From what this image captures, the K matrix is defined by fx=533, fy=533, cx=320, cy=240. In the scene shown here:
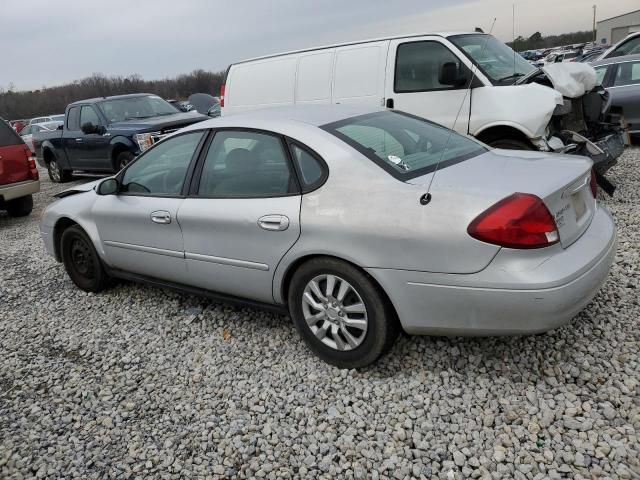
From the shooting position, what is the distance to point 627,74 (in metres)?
8.80

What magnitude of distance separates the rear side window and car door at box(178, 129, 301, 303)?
29.6 feet

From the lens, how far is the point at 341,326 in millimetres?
3094

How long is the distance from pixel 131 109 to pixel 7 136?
9.10ft

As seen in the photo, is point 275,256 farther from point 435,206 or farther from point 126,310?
point 126,310

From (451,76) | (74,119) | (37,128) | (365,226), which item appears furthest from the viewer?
(37,128)

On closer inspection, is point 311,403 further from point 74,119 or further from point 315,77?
point 74,119

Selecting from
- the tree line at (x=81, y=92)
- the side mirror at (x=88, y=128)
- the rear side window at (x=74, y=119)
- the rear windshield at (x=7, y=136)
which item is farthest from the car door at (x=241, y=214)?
the tree line at (x=81, y=92)

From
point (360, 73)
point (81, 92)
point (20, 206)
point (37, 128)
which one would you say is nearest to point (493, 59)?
point (360, 73)

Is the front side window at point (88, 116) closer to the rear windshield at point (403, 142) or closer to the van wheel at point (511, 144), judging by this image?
the van wheel at point (511, 144)

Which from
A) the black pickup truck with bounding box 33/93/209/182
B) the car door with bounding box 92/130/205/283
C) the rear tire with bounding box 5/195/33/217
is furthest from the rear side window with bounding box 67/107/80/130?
the car door with bounding box 92/130/205/283

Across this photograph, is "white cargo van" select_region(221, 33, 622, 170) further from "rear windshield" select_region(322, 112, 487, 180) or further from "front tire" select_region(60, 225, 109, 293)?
"front tire" select_region(60, 225, 109, 293)

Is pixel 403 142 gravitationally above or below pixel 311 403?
above

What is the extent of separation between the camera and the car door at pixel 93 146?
1039 centimetres

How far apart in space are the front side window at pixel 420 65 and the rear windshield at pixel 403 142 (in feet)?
9.33
